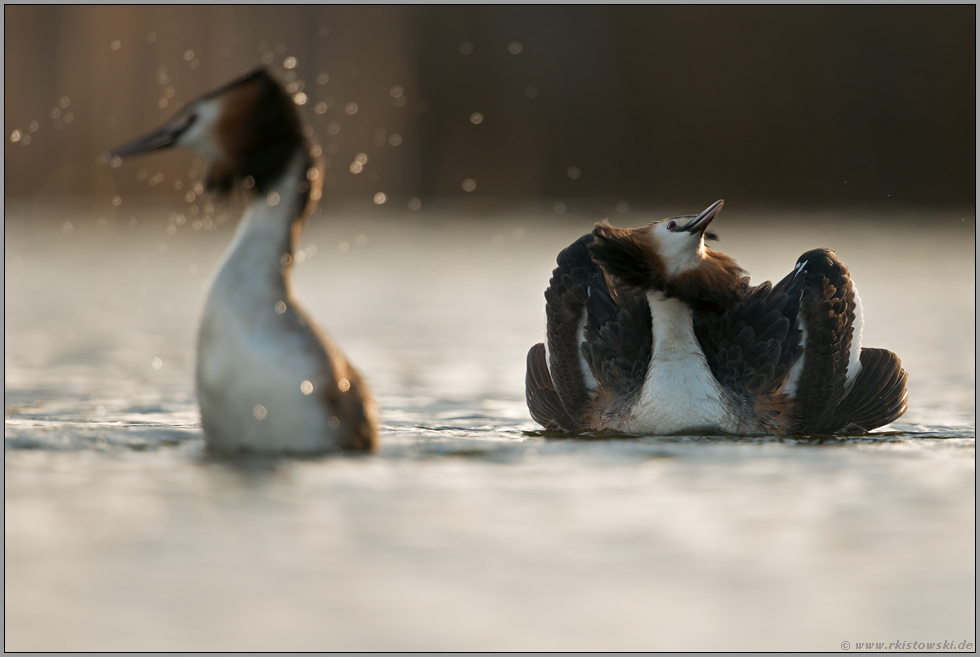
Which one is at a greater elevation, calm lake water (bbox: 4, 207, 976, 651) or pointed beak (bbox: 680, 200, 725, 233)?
pointed beak (bbox: 680, 200, 725, 233)

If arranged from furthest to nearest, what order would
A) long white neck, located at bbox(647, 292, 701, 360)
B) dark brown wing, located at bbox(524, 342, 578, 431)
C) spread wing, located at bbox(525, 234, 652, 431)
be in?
dark brown wing, located at bbox(524, 342, 578, 431) < spread wing, located at bbox(525, 234, 652, 431) < long white neck, located at bbox(647, 292, 701, 360)

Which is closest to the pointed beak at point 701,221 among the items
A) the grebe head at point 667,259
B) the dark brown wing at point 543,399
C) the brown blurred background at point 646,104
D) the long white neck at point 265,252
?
the grebe head at point 667,259

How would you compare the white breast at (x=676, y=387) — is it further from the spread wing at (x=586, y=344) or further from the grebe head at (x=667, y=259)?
the spread wing at (x=586, y=344)

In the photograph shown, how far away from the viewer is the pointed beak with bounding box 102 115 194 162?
254 inches

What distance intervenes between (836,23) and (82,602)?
2978 cm

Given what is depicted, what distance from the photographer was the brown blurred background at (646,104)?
26781 millimetres

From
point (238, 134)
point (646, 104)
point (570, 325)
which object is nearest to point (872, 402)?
point (570, 325)

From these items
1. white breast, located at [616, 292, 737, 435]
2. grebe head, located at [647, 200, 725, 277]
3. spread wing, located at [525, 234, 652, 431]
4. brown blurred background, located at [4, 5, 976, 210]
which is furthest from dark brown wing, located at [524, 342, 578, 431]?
brown blurred background, located at [4, 5, 976, 210]

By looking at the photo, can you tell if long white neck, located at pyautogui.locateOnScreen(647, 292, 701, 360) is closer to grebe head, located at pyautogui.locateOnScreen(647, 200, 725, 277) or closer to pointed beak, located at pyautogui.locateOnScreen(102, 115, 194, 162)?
grebe head, located at pyautogui.locateOnScreen(647, 200, 725, 277)

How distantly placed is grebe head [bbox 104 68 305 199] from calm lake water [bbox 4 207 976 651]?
143 cm

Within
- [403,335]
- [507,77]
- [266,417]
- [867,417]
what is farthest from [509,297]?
[507,77]

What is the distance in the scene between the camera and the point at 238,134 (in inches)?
255

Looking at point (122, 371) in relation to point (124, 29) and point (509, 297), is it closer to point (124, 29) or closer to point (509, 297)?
point (509, 297)

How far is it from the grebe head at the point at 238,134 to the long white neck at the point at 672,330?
278 centimetres
